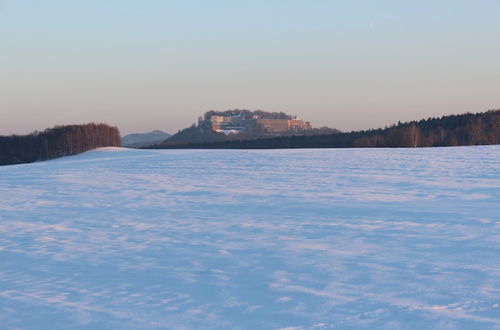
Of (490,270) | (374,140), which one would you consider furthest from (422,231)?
(374,140)

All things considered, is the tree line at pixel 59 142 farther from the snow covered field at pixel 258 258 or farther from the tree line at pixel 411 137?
the snow covered field at pixel 258 258

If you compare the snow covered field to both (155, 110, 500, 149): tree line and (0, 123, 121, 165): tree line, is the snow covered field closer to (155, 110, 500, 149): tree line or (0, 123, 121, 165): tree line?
(155, 110, 500, 149): tree line

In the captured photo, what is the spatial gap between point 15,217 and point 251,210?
17.3ft

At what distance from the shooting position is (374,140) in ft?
198

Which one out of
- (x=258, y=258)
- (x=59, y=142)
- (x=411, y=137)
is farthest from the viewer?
(x=59, y=142)

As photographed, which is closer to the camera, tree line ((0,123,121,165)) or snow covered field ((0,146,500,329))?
snow covered field ((0,146,500,329))

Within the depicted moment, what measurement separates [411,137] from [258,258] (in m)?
55.3

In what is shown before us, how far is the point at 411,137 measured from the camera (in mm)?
59156

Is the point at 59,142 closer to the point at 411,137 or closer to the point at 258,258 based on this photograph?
the point at 411,137

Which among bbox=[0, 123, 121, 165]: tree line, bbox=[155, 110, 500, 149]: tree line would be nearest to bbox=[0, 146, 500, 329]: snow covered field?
bbox=[155, 110, 500, 149]: tree line

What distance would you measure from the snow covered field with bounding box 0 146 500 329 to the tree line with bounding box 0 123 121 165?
156ft

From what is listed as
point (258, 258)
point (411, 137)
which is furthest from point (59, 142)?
point (258, 258)

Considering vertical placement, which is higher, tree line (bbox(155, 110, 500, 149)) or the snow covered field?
tree line (bbox(155, 110, 500, 149))

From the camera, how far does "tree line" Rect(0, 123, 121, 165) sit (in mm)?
60375
